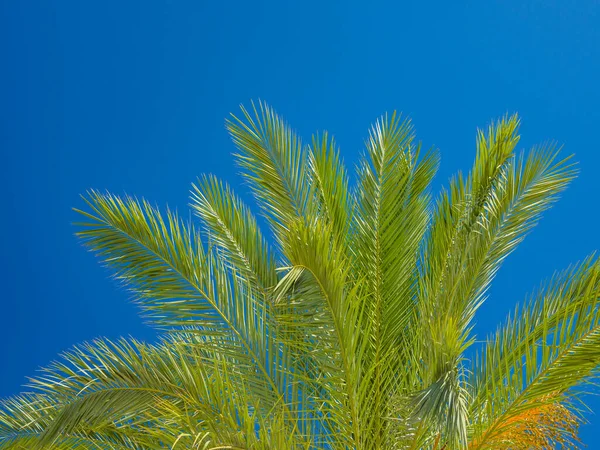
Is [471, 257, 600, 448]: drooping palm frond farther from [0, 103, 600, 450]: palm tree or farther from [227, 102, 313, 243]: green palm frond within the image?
[227, 102, 313, 243]: green palm frond

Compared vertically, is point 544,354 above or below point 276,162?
below

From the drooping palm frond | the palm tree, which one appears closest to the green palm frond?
the palm tree

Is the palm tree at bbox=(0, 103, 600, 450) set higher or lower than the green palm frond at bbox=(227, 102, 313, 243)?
lower

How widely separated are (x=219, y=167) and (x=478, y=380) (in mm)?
16606

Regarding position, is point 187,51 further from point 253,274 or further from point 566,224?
point 253,274

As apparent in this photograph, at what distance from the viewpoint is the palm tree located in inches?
212

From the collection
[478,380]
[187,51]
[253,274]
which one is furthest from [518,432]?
[187,51]

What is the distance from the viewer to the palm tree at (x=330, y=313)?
5.38 m

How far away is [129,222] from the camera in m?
6.19

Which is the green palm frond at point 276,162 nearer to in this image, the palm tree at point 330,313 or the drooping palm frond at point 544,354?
the palm tree at point 330,313

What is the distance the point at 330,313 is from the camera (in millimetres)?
5340

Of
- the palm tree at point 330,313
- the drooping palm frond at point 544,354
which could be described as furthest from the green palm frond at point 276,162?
the drooping palm frond at point 544,354

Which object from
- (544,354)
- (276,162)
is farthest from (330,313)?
(276,162)

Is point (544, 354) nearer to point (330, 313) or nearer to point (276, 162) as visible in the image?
point (330, 313)
